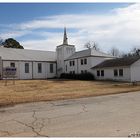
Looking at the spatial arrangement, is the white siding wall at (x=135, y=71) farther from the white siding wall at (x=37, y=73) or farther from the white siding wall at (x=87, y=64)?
the white siding wall at (x=37, y=73)

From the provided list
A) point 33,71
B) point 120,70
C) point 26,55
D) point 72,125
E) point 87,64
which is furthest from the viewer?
point 26,55

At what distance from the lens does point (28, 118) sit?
10484 mm

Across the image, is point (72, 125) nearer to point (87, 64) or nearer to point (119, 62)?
point (119, 62)

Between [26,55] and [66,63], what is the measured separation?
8515 mm

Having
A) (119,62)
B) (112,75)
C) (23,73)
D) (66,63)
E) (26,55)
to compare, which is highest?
(26,55)

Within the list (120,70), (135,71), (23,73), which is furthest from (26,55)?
(135,71)

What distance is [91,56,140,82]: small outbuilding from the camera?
41.5 m

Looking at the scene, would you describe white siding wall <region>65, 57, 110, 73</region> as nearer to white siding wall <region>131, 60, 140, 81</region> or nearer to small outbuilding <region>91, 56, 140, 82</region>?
small outbuilding <region>91, 56, 140, 82</region>

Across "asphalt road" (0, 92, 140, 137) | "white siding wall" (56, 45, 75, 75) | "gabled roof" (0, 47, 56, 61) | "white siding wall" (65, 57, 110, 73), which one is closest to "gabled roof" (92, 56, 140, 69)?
"white siding wall" (65, 57, 110, 73)

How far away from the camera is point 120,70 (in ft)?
142

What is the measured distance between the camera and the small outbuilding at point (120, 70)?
41.5 m

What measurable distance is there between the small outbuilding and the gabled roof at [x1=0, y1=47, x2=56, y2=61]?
12.3 metres

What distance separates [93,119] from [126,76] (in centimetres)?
3301

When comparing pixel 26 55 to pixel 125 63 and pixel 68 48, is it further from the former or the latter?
pixel 125 63
